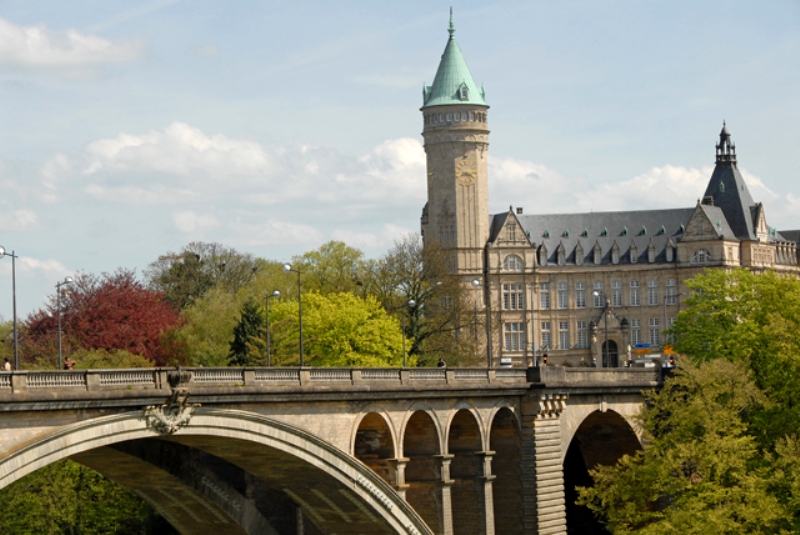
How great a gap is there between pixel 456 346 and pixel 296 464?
2059 inches

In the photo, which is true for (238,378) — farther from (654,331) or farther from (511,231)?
(654,331)

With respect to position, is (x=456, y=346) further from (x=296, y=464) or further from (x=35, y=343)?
(x=296, y=464)

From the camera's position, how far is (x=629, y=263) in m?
161

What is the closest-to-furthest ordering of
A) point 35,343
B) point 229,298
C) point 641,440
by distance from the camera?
point 641,440, point 35,343, point 229,298

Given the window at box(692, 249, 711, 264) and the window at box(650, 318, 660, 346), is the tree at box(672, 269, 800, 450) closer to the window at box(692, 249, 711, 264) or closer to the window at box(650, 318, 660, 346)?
the window at box(650, 318, 660, 346)

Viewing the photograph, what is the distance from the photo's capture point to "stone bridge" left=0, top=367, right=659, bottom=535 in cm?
4075

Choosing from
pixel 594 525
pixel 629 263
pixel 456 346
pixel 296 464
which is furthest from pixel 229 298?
pixel 629 263

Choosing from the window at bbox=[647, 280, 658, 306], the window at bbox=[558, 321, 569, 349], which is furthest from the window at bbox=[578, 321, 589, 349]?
the window at bbox=[647, 280, 658, 306]

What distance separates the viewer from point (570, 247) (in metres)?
162

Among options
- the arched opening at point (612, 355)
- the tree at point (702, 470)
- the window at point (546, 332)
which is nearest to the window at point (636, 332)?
the arched opening at point (612, 355)

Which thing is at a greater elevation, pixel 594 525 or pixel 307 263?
pixel 307 263

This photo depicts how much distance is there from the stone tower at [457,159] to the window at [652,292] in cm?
1835

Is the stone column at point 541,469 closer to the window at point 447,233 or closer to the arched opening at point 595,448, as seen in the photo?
the arched opening at point 595,448

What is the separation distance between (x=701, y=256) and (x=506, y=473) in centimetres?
9986
